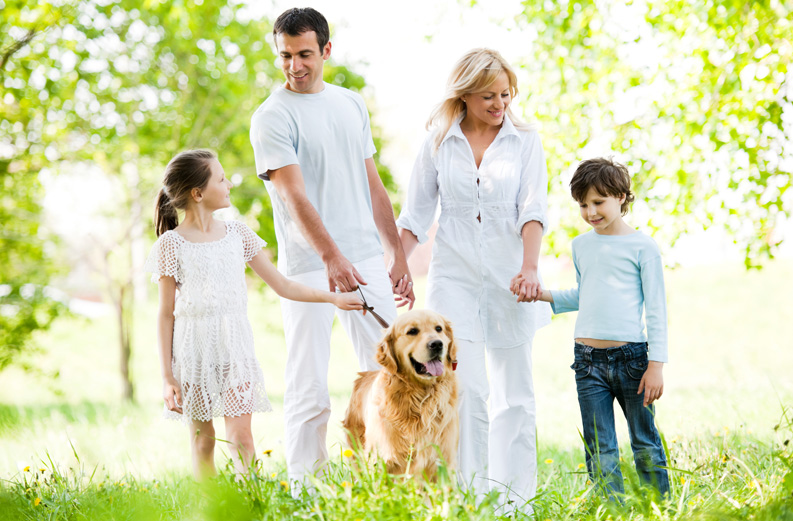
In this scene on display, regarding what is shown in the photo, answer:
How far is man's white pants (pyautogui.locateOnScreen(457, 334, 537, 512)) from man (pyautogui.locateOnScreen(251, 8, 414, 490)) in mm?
539

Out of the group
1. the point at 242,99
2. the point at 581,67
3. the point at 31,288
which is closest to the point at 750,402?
the point at 581,67

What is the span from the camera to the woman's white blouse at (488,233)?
3422 mm

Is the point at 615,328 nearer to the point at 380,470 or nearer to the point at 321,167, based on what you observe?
the point at 380,470

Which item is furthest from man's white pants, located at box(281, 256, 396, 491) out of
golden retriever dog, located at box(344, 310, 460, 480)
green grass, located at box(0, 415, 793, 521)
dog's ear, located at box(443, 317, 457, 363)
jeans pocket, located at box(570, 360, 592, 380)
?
jeans pocket, located at box(570, 360, 592, 380)

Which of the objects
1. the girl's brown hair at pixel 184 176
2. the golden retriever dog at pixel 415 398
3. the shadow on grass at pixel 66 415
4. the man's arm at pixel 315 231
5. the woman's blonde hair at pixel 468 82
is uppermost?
the woman's blonde hair at pixel 468 82

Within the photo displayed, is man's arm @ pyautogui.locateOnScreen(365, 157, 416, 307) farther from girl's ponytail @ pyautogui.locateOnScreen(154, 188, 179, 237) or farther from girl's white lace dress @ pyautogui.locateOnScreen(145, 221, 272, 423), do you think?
girl's ponytail @ pyautogui.locateOnScreen(154, 188, 179, 237)

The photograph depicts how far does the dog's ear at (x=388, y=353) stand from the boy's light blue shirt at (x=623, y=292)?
906 millimetres

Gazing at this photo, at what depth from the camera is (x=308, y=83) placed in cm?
350

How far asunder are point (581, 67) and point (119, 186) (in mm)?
7920

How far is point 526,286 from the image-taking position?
3.26 m

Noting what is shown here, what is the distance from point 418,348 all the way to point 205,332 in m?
1.10

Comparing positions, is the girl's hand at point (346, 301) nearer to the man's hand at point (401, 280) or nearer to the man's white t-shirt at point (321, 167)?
the man's white t-shirt at point (321, 167)

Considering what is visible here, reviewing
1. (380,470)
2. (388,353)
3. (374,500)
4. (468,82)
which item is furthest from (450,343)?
(468,82)

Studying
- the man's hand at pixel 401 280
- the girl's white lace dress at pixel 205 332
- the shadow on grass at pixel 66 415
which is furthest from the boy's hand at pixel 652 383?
the shadow on grass at pixel 66 415
